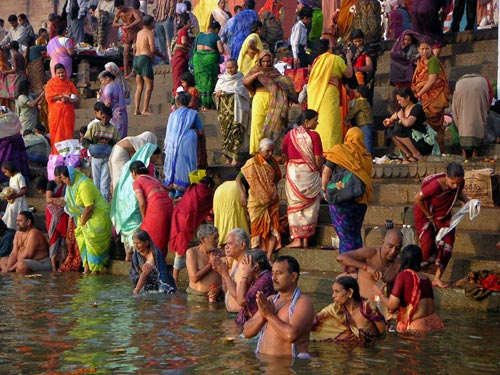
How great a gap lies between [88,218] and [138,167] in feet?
3.46

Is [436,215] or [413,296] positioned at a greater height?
[436,215]

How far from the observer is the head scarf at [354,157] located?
11258 mm

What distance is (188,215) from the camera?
12617 mm

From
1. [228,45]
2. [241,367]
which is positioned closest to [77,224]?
[228,45]

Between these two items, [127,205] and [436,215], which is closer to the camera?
[436,215]

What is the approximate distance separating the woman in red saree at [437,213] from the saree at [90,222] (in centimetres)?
420

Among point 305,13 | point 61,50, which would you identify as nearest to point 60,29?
point 61,50

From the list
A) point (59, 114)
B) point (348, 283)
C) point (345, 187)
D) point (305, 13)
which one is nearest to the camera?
point (348, 283)

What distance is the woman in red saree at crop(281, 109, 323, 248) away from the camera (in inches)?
476

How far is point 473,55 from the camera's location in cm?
1583

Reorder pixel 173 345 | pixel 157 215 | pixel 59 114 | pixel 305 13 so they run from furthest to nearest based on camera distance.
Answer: pixel 305 13
pixel 59 114
pixel 157 215
pixel 173 345

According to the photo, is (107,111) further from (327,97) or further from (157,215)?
(327,97)

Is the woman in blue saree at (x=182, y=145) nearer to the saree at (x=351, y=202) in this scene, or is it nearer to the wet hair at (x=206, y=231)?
the wet hair at (x=206, y=231)

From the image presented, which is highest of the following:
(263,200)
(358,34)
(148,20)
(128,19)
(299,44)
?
(128,19)
